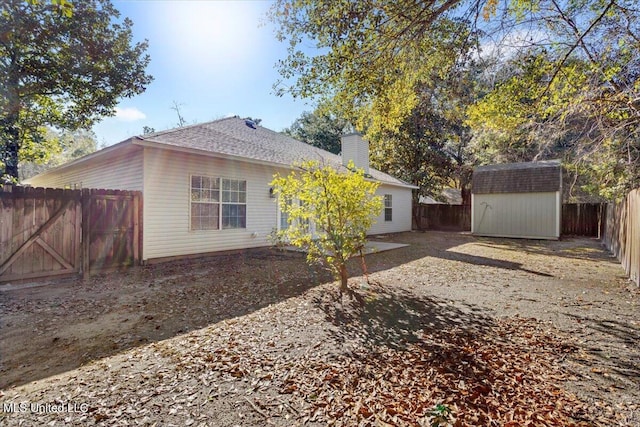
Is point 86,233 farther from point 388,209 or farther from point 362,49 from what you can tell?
point 388,209

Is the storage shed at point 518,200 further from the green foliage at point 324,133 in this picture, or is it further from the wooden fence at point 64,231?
the wooden fence at point 64,231

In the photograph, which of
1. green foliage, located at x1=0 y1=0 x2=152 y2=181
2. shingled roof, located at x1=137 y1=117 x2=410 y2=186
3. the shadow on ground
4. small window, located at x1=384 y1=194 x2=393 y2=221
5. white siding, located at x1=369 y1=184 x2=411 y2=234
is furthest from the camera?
small window, located at x1=384 y1=194 x2=393 y2=221

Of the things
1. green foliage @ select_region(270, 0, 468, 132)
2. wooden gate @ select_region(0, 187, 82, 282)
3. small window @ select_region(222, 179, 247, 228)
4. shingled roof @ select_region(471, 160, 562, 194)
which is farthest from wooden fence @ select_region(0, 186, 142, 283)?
shingled roof @ select_region(471, 160, 562, 194)

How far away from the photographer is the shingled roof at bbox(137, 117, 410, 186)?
778 cm

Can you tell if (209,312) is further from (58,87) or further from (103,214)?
(58,87)

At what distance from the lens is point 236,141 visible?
998cm

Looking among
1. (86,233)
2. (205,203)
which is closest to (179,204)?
(205,203)

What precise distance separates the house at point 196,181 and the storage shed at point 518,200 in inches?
398

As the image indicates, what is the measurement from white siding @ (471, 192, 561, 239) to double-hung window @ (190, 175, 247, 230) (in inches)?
477

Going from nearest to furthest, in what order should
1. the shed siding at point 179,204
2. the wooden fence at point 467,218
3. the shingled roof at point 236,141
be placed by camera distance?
the shed siding at point 179,204 < the shingled roof at point 236,141 < the wooden fence at point 467,218

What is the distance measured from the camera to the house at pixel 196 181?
7.36 meters

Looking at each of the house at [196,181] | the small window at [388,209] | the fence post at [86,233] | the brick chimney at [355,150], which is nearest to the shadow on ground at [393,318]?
the house at [196,181]

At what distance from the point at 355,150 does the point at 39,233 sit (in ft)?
37.7

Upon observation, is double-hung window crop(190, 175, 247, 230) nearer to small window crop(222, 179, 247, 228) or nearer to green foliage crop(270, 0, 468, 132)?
small window crop(222, 179, 247, 228)
